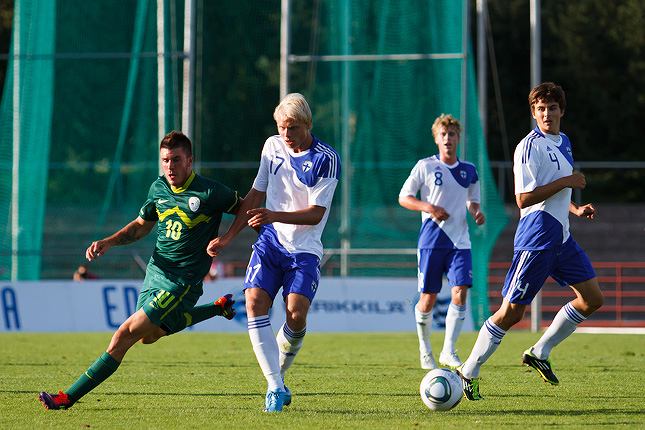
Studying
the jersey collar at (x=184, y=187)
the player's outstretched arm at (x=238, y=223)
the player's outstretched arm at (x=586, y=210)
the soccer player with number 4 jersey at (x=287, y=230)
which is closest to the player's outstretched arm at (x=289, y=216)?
the soccer player with number 4 jersey at (x=287, y=230)

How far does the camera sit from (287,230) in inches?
243

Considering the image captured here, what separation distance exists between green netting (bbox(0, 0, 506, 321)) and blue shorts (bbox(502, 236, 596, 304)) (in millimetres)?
8764

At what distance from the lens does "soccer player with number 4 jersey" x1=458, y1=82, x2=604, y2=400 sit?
633 centimetres

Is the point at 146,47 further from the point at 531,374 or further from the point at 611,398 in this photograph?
the point at 611,398

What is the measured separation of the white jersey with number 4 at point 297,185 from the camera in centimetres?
Answer: 611

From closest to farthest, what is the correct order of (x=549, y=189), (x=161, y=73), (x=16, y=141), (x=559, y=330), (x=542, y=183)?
1. (x=549, y=189)
2. (x=542, y=183)
3. (x=559, y=330)
4. (x=161, y=73)
5. (x=16, y=141)

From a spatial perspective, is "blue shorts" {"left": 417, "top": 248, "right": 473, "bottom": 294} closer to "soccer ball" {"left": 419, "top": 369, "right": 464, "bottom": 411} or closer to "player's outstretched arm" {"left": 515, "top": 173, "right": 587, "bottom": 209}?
"player's outstretched arm" {"left": 515, "top": 173, "right": 587, "bottom": 209}

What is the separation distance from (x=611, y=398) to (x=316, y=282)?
2.33 m

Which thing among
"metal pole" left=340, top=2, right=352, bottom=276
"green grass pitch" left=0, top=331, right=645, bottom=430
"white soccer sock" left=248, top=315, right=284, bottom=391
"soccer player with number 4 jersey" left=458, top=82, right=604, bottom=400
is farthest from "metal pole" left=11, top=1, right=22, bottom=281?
"soccer player with number 4 jersey" left=458, top=82, right=604, bottom=400

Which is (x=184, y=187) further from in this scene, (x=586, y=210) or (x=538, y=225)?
(x=586, y=210)

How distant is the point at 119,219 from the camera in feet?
58.5

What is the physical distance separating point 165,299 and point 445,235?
12.4 feet

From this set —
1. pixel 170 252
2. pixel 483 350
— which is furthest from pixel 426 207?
pixel 170 252

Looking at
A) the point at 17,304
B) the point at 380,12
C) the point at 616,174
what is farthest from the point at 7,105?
the point at 616,174
